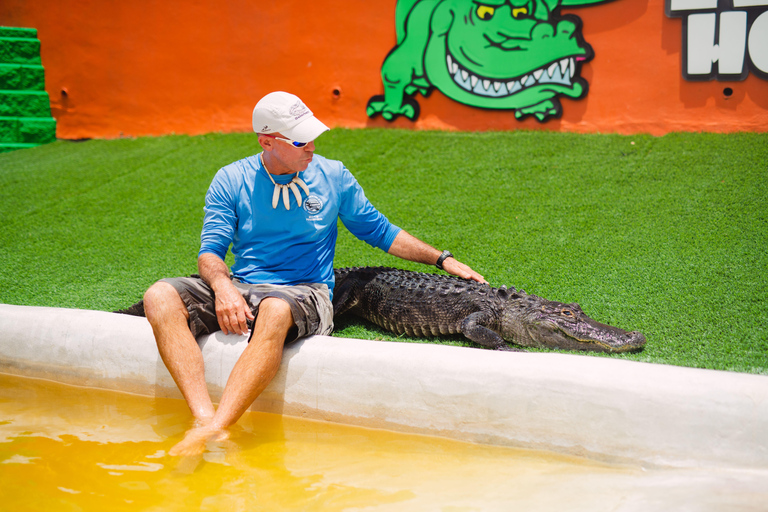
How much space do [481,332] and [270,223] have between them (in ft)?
3.85

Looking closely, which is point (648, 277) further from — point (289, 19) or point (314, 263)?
point (289, 19)

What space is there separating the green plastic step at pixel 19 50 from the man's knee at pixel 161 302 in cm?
792

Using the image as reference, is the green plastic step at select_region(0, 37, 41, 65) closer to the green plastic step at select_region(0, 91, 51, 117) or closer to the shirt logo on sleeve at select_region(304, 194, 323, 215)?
the green plastic step at select_region(0, 91, 51, 117)

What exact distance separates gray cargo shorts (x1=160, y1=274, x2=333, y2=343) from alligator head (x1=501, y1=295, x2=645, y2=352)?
98 cm

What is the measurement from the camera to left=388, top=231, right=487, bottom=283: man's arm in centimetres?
284

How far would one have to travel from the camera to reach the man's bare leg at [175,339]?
234 cm

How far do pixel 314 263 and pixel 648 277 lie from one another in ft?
6.64

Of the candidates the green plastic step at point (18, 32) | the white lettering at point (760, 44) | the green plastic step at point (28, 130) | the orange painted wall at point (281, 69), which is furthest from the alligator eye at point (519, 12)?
the green plastic step at point (18, 32)

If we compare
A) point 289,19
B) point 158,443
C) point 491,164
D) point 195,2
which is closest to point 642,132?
point 491,164

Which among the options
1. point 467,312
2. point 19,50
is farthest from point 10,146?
point 467,312

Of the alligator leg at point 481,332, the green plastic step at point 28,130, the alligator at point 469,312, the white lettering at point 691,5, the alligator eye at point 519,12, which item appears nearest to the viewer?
the alligator at point 469,312

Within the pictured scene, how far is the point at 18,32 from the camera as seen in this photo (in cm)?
832

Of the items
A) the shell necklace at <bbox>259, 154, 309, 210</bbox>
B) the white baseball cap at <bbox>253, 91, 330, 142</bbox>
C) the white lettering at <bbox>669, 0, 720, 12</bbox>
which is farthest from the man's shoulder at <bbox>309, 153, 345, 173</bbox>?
the white lettering at <bbox>669, 0, 720, 12</bbox>

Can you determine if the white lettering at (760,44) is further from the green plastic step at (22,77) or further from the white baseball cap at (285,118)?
the green plastic step at (22,77)
